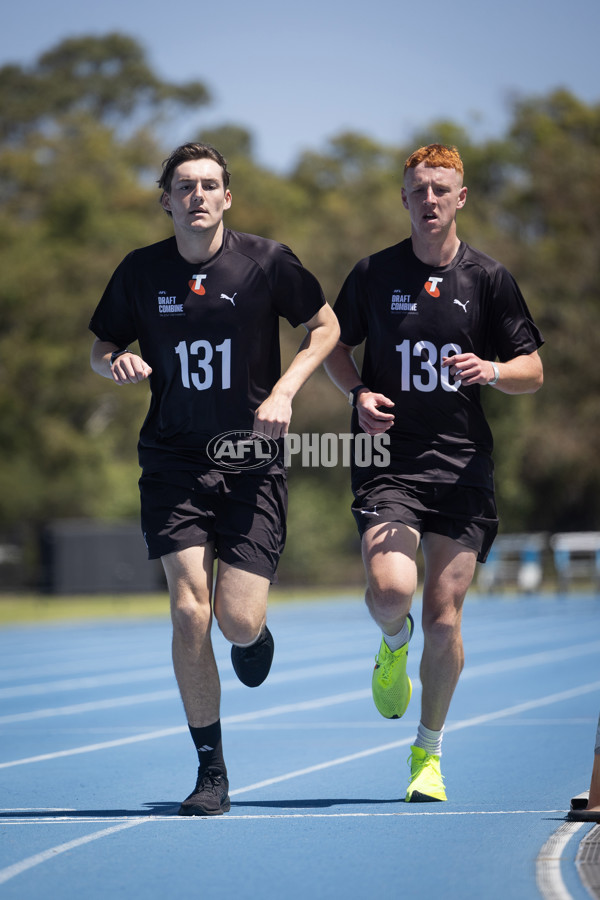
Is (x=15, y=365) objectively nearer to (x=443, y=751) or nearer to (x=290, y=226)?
(x=290, y=226)

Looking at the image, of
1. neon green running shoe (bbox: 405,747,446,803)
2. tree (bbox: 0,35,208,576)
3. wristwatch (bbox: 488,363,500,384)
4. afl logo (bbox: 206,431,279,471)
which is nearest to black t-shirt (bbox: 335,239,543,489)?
wristwatch (bbox: 488,363,500,384)

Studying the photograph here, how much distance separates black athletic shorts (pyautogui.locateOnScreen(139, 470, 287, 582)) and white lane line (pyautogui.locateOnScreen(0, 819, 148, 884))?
104 centimetres

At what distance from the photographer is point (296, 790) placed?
6.63 meters

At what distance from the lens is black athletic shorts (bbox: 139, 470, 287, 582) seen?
5.86 m

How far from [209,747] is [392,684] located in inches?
36.3

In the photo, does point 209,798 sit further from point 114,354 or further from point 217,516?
point 114,354

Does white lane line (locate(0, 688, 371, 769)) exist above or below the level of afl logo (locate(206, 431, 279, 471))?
below

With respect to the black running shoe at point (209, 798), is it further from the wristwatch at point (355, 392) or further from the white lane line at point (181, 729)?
the white lane line at point (181, 729)

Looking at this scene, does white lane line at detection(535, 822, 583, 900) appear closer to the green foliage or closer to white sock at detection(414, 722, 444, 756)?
white sock at detection(414, 722, 444, 756)

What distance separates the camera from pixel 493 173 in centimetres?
6219

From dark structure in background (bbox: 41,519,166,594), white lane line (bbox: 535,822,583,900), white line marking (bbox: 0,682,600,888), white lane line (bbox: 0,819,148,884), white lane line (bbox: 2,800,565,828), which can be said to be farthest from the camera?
dark structure in background (bbox: 41,519,166,594)

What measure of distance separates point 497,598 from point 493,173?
32.2 meters

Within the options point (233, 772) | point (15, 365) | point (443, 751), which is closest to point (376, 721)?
point (443, 751)

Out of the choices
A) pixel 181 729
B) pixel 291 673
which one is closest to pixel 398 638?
pixel 181 729
